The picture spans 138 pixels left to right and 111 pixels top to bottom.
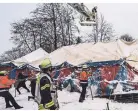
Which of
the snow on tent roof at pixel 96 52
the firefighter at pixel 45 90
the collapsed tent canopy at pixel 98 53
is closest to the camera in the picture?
the firefighter at pixel 45 90

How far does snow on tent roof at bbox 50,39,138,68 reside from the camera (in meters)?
22.2

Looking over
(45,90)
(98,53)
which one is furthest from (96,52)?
(45,90)

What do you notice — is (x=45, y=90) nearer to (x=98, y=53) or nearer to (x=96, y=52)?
(x=98, y=53)

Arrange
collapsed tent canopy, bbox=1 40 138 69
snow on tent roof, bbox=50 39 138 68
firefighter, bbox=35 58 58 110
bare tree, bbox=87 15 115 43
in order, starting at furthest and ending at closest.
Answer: bare tree, bbox=87 15 115 43, snow on tent roof, bbox=50 39 138 68, collapsed tent canopy, bbox=1 40 138 69, firefighter, bbox=35 58 58 110

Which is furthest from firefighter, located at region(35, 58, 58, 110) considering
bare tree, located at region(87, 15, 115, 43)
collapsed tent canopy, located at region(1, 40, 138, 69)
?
bare tree, located at region(87, 15, 115, 43)

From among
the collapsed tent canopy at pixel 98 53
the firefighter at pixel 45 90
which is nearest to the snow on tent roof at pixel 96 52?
the collapsed tent canopy at pixel 98 53

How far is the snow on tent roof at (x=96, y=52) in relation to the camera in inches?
873

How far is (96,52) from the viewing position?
2408 cm

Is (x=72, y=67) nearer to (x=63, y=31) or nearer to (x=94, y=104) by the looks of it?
(x=94, y=104)

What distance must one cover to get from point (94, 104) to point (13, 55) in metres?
47.3

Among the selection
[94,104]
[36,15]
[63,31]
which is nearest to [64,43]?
[63,31]

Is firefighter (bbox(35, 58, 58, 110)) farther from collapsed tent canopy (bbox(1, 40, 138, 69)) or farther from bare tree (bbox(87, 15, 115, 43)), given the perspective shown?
bare tree (bbox(87, 15, 115, 43))

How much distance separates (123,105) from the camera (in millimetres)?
14391

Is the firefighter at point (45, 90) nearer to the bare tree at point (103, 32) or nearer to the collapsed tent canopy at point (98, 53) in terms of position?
the collapsed tent canopy at point (98, 53)
